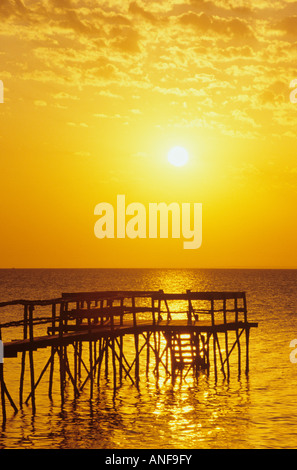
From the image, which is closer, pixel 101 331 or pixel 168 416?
pixel 168 416

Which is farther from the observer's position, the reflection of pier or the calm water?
the reflection of pier

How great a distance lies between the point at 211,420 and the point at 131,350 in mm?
20554

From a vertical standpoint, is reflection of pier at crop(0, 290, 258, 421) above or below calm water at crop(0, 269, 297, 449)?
above

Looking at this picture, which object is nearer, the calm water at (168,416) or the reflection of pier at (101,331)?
the calm water at (168,416)

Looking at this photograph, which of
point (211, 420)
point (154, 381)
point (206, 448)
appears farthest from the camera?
point (154, 381)

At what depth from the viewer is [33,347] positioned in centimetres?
2461

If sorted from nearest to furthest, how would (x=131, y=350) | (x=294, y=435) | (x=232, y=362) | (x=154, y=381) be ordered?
(x=294, y=435) → (x=154, y=381) → (x=232, y=362) → (x=131, y=350)

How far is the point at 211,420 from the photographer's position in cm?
2455

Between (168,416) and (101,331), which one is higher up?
(101,331)

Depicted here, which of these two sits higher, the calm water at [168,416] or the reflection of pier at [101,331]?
the reflection of pier at [101,331]
